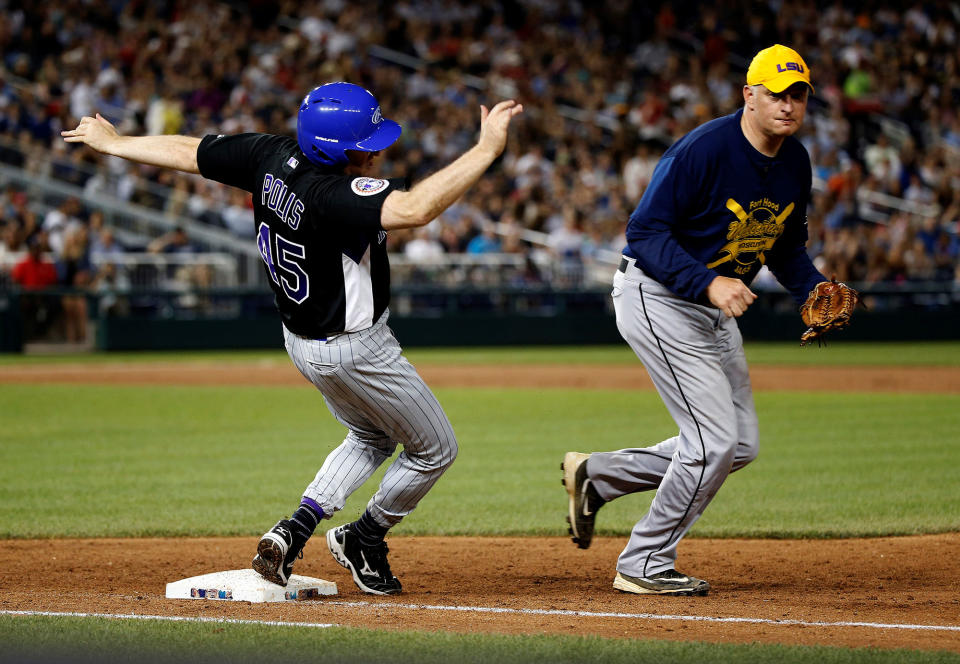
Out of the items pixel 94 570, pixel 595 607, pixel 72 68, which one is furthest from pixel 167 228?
pixel 595 607

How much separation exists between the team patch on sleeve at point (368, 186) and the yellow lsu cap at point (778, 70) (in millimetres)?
1522

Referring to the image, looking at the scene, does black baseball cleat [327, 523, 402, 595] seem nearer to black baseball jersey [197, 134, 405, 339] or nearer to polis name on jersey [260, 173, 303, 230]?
black baseball jersey [197, 134, 405, 339]

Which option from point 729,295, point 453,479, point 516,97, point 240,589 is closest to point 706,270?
point 729,295

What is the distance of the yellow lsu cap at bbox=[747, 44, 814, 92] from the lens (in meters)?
5.09

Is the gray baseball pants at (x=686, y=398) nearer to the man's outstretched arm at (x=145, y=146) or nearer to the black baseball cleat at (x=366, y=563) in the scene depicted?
the black baseball cleat at (x=366, y=563)

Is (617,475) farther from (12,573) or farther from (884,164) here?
(884,164)

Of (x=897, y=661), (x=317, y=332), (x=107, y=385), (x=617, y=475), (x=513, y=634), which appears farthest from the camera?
(x=107, y=385)

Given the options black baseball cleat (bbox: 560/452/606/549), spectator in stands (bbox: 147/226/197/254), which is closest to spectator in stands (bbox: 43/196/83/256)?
spectator in stands (bbox: 147/226/197/254)

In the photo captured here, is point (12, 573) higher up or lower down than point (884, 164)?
lower down

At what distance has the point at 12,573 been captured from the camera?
5988 millimetres

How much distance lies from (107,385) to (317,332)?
39.5 ft

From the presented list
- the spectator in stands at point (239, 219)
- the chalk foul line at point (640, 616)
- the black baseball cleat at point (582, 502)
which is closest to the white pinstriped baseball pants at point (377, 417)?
the chalk foul line at point (640, 616)

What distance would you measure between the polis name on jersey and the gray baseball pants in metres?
1.41

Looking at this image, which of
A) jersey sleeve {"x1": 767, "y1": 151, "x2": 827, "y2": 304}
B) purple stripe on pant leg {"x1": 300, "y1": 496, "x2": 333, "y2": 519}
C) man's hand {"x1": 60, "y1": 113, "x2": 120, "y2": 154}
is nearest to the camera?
purple stripe on pant leg {"x1": 300, "y1": 496, "x2": 333, "y2": 519}
